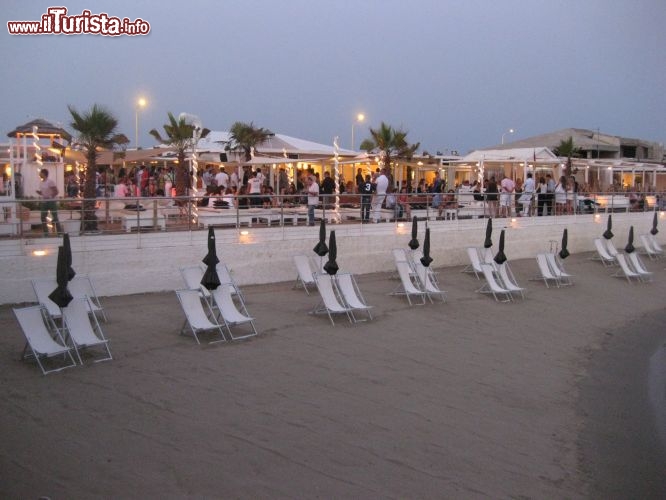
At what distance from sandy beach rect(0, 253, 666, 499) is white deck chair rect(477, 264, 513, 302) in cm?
236

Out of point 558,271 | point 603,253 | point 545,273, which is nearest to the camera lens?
point 545,273

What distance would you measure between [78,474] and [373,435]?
2816mm

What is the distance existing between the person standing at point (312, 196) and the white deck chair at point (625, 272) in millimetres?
8320

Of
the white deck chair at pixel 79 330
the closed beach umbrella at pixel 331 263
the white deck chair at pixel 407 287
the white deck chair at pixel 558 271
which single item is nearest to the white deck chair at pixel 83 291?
the white deck chair at pixel 79 330

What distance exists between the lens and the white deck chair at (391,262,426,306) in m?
A: 13.9

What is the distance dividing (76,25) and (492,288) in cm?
941

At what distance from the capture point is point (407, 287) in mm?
14047

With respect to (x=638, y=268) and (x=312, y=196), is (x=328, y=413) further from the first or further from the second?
(x=638, y=268)

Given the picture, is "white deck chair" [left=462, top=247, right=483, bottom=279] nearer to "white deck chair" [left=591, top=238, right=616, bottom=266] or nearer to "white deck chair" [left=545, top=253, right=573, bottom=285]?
"white deck chair" [left=545, top=253, right=573, bottom=285]

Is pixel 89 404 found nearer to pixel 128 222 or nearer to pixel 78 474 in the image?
pixel 78 474

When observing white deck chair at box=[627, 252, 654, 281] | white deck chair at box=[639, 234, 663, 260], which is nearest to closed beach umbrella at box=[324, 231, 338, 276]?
white deck chair at box=[627, 252, 654, 281]

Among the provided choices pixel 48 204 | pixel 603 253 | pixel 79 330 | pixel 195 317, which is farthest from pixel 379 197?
pixel 79 330

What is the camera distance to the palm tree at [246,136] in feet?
86.6

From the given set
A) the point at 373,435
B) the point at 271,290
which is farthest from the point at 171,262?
the point at 373,435
